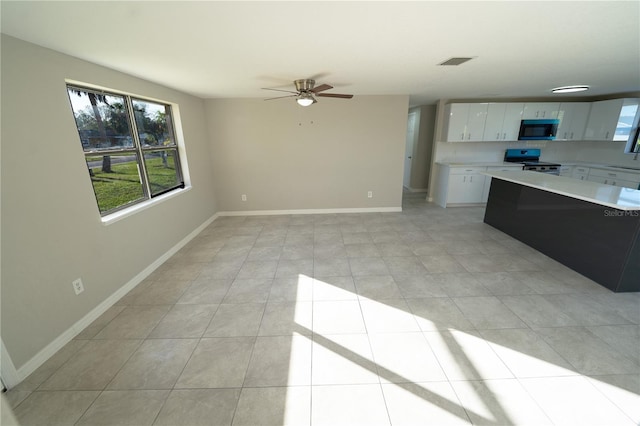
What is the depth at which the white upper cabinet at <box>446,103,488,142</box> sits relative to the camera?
5.26 metres

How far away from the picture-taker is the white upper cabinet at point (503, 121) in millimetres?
5262

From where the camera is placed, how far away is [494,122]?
5340 mm

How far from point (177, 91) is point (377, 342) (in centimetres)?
428

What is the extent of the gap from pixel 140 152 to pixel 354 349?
331 cm

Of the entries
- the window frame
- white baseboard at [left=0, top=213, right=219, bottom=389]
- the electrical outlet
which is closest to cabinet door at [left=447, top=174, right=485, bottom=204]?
the window frame

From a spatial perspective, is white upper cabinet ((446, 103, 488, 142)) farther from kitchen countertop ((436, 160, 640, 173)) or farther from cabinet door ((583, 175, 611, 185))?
cabinet door ((583, 175, 611, 185))

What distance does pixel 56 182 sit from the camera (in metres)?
2.05

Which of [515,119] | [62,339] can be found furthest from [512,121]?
[62,339]

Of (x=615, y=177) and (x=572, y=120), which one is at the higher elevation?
(x=572, y=120)

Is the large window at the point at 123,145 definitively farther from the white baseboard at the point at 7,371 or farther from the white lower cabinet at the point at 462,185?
the white lower cabinet at the point at 462,185

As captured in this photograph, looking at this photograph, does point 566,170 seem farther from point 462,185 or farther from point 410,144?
point 410,144

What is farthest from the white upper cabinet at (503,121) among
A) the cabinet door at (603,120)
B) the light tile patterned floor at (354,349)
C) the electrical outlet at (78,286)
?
the electrical outlet at (78,286)

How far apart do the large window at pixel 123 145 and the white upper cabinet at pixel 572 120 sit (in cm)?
758

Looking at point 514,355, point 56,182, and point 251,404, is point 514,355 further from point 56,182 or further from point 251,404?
point 56,182
